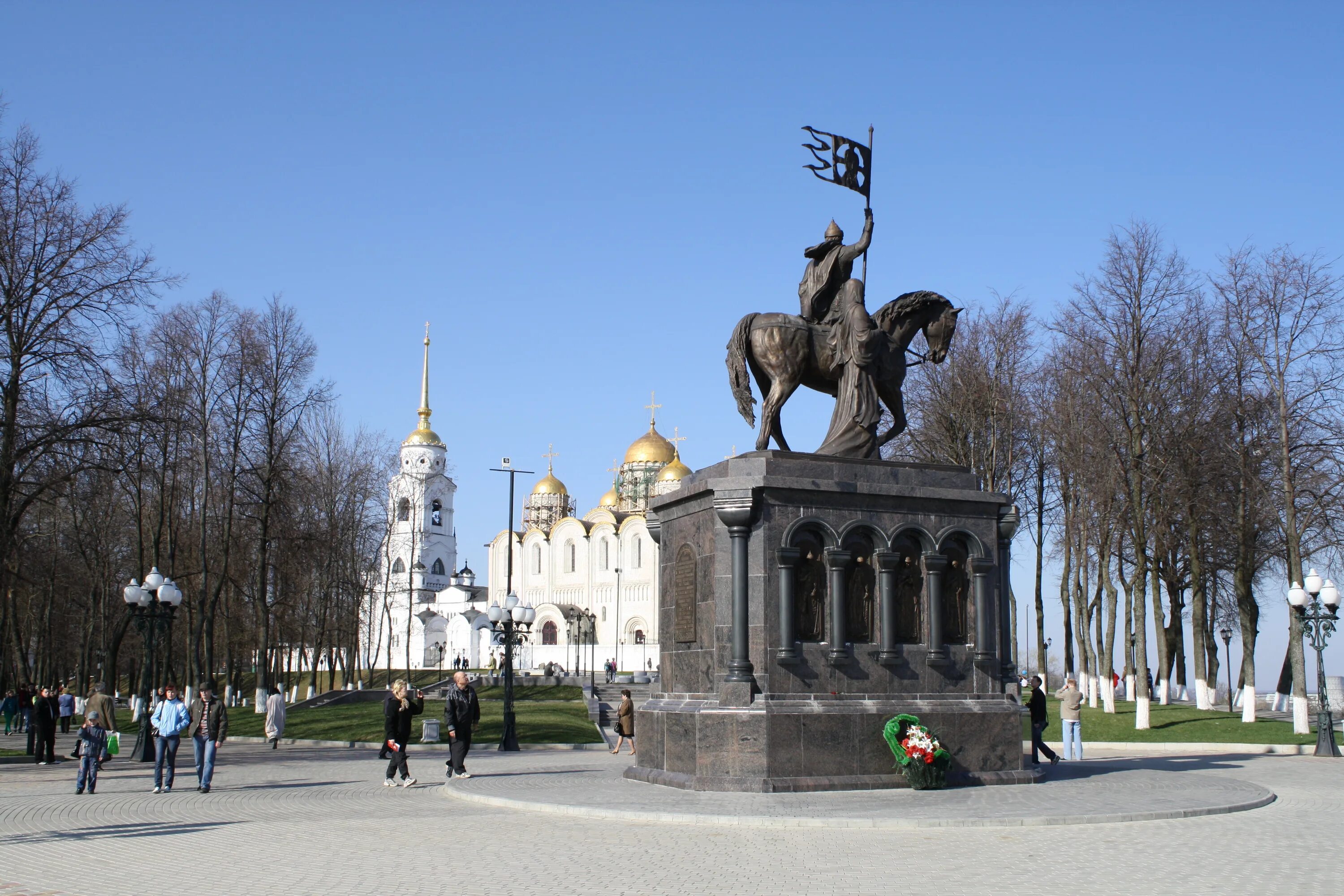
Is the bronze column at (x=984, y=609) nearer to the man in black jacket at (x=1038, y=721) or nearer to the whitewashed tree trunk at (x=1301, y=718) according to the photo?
the man in black jacket at (x=1038, y=721)

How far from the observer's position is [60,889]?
9.05m

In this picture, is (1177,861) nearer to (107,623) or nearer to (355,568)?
(355,568)

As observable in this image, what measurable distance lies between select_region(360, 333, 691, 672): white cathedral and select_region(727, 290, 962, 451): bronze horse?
70723 millimetres

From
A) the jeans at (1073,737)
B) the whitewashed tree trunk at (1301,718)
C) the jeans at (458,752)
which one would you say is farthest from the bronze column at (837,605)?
the whitewashed tree trunk at (1301,718)

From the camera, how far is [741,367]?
660 inches

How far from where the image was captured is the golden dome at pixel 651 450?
3954 inches

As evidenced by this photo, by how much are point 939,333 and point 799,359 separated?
2.25 m

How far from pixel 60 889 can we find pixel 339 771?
38.6ft

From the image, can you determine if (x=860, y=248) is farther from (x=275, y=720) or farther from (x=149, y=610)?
(x=275, y=720)

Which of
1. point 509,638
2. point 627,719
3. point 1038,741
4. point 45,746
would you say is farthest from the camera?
point 509,638

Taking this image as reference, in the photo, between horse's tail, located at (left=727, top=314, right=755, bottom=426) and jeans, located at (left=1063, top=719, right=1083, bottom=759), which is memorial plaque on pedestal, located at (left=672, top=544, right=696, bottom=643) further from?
jeans, located at (left=1063, top=719, right=1083, bottom=759)

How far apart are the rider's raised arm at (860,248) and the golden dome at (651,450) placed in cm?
8226

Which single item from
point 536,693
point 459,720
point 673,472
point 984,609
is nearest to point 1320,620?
point 984,609

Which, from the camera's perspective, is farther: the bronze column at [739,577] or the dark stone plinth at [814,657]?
the bronze column at [739,577]
